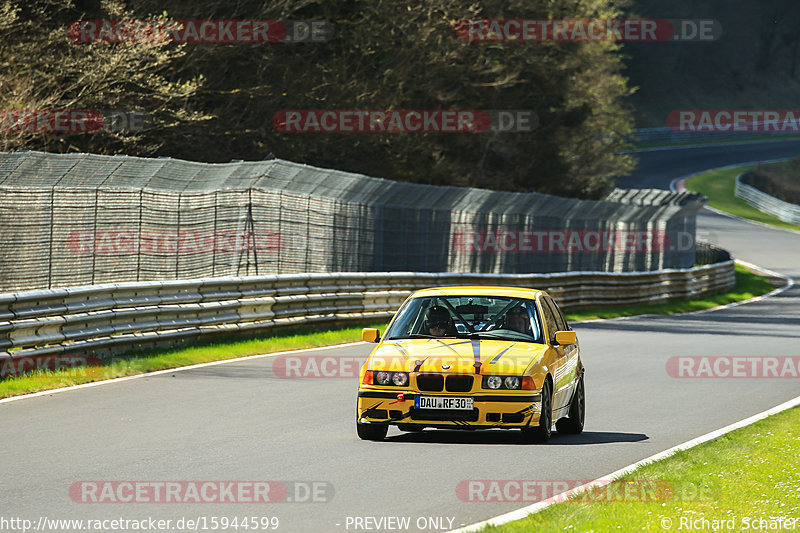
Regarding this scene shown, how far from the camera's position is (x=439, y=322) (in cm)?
1153

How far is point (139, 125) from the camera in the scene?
1161 inches

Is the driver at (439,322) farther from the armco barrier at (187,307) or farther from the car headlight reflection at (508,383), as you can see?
the armco barrier at (187,307)

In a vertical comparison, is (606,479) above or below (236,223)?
below

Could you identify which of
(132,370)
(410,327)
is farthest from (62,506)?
(132,370)

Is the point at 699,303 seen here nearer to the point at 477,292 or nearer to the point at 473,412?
the point at 477,292

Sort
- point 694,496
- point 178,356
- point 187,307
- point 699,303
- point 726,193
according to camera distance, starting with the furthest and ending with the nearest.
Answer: point 726,193 < point 699,303 < point 187,307 < point 178,356 < point 694,496

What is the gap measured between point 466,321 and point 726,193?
7342 centimetres

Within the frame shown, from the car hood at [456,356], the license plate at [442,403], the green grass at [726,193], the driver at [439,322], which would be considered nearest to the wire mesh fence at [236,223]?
the driver at [439,322]

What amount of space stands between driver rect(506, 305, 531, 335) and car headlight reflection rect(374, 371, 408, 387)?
136cm

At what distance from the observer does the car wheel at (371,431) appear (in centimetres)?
1095

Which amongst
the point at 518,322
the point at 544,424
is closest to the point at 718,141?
the point at 518,322

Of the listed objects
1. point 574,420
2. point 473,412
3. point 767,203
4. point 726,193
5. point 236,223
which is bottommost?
point 574,420

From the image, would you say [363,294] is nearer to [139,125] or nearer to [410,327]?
[139,125]

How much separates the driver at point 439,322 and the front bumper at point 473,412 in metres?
0.93
